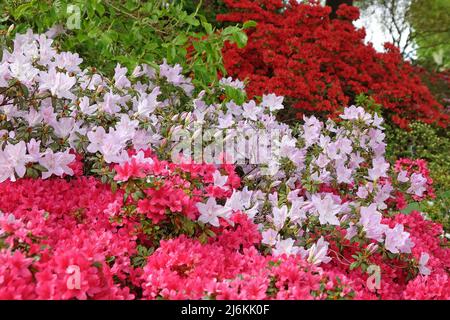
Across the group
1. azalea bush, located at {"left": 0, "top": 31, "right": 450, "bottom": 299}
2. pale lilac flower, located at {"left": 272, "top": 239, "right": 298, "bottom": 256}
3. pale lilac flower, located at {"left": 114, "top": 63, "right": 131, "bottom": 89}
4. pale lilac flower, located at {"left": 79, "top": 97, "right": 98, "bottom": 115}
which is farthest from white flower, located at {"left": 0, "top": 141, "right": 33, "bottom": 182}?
pale lilac flower, located at {"left": 272, "top": 239, "right": 298, "bottom": 256}

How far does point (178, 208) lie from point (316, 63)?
6149mm

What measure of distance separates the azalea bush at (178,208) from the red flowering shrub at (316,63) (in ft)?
14.4

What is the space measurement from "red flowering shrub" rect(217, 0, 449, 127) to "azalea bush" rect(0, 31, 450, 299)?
4.40 m

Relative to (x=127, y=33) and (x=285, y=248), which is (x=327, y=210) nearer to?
(x=285, y=248)

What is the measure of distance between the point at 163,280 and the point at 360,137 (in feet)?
6.35

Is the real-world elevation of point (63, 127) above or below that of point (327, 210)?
above

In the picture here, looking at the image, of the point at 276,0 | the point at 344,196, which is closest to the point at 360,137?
the point at 344,196

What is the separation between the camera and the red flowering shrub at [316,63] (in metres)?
7.59

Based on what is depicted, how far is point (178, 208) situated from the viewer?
201 cm

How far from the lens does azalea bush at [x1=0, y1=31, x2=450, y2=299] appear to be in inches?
68.6

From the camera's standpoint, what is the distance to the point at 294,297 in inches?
67.4

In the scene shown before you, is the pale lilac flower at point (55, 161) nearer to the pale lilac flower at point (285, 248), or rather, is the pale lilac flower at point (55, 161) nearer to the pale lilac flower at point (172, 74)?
the pale lilac flower at point (285, 248)

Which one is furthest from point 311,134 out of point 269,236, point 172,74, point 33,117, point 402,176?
point 33,117
